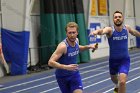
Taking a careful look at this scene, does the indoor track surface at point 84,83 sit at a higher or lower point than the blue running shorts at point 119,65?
lower

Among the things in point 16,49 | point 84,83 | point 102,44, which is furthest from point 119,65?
point 102,44

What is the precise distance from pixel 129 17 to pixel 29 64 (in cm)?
1316

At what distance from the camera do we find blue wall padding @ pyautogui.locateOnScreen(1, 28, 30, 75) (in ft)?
46.8

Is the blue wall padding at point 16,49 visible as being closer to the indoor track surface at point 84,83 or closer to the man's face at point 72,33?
the indoor track surface at point 84,83

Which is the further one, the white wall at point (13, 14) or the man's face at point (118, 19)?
the white wall at point (13, 14)

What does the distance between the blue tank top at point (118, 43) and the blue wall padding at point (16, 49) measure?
22.7 ft

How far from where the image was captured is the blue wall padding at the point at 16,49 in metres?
14.3

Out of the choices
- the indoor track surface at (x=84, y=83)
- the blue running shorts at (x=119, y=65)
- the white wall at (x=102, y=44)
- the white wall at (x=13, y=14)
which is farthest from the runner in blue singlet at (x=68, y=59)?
the white wall at (x=102, y=44)

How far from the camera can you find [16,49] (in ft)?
47.4

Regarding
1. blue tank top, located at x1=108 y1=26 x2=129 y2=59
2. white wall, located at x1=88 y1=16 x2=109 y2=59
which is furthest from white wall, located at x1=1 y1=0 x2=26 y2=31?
blue tank top, located at x1=108 y1=26 x2=129 y2=59

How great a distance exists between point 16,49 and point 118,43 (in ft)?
24.2

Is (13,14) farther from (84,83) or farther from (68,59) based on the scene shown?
(68,59)

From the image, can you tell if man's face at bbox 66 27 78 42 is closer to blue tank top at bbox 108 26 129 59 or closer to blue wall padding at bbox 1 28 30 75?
blue tank top at bbox 108 26 129 59

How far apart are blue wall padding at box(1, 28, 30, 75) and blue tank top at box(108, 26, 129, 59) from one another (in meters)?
6.91
